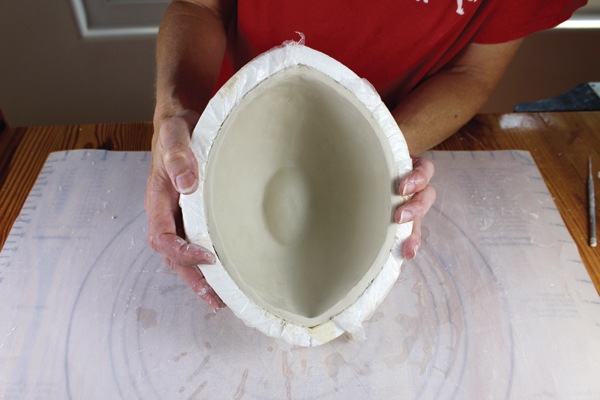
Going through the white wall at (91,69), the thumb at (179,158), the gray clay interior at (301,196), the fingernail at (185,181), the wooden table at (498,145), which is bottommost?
the white wall at (91,69)

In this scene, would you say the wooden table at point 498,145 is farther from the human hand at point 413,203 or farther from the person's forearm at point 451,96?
the human hand at point 413,203

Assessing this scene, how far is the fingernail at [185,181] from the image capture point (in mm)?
400

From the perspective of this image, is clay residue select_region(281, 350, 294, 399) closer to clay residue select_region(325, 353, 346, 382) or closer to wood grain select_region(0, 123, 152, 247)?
clay residue select_region(325, 353, 346, 382)

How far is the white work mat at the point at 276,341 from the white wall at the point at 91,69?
82 cm

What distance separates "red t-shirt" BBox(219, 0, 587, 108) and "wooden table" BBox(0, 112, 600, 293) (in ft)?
0.70

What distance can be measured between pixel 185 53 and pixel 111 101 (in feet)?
3.18

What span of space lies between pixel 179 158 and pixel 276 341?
28 centimetres

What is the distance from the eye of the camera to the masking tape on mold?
0.42m

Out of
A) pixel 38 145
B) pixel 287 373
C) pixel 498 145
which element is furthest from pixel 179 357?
pixel 498 145

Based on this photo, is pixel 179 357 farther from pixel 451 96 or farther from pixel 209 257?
pixel 451 96

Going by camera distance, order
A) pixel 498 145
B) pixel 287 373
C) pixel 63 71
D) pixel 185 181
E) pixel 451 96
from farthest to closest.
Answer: pixel 63 71 → pixel 498 145 → pixel 451 96 → pixel 287 373 → pixel 185 181

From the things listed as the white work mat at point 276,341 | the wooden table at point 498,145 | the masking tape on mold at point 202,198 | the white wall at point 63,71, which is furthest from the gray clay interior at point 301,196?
the white wall at point 63,71

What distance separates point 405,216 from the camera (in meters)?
0.44

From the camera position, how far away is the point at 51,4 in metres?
1.22
